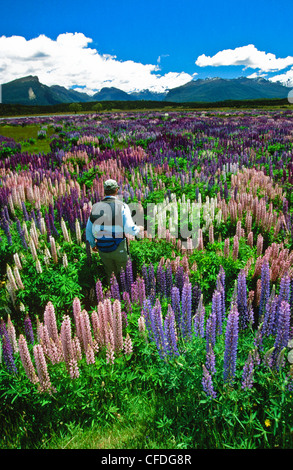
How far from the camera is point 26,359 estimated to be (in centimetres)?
250

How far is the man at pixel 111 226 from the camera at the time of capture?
4.34 m

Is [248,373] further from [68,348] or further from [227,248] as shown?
[227,248]

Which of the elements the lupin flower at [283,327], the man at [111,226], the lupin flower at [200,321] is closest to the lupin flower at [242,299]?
the lupin flower at [200,321]

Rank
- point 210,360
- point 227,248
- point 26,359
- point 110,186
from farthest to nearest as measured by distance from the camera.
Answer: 1. point 227,248
2. point 110,186
3. point 26,359
4. point 210,360

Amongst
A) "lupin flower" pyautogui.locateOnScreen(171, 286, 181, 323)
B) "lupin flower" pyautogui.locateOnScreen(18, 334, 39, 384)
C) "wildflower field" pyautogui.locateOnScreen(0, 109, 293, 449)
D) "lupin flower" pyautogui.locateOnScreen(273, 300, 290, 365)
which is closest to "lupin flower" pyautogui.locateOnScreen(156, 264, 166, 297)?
"wildflower field" pyautogui.locateOnScreen(0, 109, 293, 449)

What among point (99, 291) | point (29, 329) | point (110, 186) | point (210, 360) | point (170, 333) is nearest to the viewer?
point (210, 360)

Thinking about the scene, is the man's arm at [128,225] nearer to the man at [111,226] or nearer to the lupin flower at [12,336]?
the man at [111,226]

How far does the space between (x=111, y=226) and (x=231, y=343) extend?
106 inches

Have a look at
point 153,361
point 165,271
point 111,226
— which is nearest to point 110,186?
point 111,226

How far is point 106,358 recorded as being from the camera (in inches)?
114

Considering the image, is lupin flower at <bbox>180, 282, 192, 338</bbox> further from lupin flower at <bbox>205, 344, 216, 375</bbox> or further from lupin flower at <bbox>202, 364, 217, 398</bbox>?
lupin flower at <bbox>202, 364, 217, 398</bbox>

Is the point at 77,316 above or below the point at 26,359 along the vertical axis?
above
